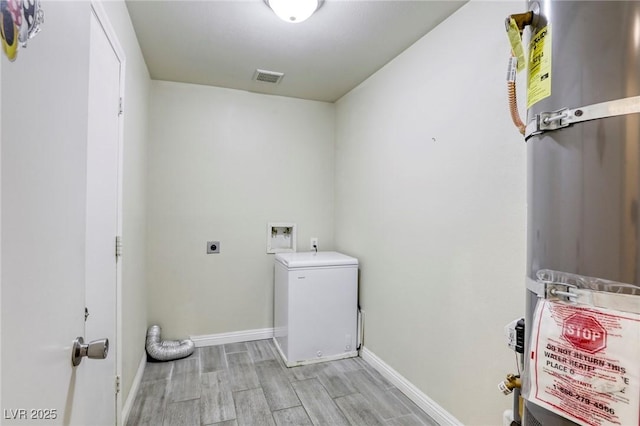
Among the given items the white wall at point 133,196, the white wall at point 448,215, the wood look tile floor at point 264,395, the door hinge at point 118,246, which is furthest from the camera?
the wood look tile floor at point 264,395

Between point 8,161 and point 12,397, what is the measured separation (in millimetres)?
362

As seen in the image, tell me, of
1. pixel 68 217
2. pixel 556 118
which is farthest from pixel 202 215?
pixel 556 118

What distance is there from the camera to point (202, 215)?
10.1ft

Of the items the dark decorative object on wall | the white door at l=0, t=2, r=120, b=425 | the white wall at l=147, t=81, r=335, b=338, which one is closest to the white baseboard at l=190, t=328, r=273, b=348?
the white wall at l=147, t=81, r=335, b=338

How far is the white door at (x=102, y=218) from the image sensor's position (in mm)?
1291

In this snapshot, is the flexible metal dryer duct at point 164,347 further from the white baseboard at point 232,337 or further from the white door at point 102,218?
the white door at point 102,218

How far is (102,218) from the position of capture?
146 cm

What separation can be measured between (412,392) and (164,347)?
2.06 m

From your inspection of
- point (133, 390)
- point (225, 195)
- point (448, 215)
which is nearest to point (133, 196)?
point (225, 195)

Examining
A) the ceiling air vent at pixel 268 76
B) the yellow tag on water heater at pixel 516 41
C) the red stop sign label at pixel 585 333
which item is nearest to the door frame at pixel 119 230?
the ceiling air vent at pixel 268 76

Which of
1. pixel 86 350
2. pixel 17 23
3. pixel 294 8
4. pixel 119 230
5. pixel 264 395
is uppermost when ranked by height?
pixel 294 8

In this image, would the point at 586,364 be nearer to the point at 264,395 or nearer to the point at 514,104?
the point at 514,104

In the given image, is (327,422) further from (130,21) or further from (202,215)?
(130,21)

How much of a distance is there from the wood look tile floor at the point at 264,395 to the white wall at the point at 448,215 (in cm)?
25
